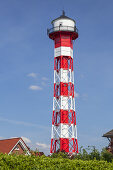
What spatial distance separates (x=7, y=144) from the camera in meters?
38.4

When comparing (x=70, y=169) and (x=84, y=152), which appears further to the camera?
(x=84, y=152)

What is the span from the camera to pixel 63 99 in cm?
5147

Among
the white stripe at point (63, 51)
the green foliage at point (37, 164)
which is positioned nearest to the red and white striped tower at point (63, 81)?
the white stripe at point (63, 51)

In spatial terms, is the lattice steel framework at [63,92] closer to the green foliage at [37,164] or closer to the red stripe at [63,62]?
the red stripe at [63,62]

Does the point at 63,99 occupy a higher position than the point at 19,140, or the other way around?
the point at 63,99

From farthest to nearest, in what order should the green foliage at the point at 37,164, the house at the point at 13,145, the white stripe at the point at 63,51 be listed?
the white stripe at the point at 63,51 → the house at the point at 13,145 → the green foliage at the point at 37,164

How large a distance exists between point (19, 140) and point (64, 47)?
2215cm

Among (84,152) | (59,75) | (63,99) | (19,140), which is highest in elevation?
(59,75)

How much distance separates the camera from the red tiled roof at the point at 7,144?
37.0 metres

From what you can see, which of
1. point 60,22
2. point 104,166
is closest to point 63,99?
point 60,22

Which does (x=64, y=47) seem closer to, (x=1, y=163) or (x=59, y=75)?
(x=59, y=75)

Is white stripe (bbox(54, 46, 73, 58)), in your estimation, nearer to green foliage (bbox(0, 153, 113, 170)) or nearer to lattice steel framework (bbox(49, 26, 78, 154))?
lattice steel framework (bbox(49, 26, 78, 154))

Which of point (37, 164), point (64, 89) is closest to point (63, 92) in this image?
point (64, 89)

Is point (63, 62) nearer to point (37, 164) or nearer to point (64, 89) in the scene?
point (64, 89)
